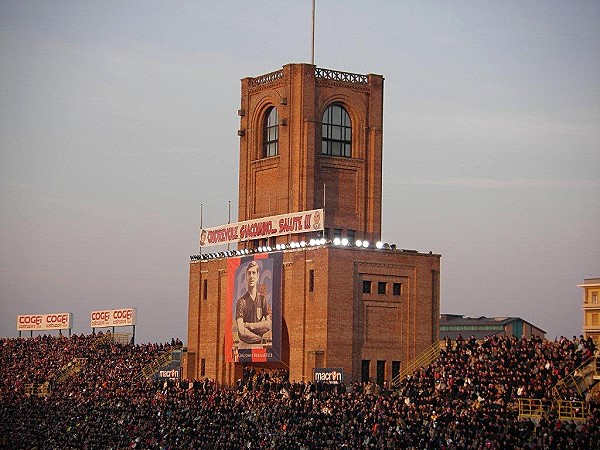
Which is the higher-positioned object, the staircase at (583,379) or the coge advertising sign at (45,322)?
the coge advertising sign at (45,322)

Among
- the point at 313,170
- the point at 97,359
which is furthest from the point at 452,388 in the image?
the point at 97,359

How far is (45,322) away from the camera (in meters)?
135

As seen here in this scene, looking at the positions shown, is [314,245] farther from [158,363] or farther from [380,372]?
[158,363]

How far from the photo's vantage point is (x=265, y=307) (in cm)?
8412

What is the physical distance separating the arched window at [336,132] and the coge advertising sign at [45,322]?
51577mm

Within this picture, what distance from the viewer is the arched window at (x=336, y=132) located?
89.0m

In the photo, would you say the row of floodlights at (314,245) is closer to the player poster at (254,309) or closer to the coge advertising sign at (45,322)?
the player poster at (254,309)

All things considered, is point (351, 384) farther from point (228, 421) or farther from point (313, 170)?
point (313, 170)

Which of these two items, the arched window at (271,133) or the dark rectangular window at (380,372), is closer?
the dark rectangular window at (380,372)

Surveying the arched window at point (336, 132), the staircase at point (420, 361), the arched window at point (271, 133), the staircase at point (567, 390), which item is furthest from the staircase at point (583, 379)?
the arched window at point (271, 133)

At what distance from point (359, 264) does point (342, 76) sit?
1474cm

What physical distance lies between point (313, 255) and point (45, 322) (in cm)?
6027

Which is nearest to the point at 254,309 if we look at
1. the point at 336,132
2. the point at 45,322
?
the point at 336,132

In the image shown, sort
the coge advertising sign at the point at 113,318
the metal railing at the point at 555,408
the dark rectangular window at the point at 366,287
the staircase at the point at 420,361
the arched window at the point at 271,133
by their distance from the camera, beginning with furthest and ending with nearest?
1. the coge advertising sign at the point at 113,318
2. the arched window at the point at 271,133
3. the dark rectangular window at the point at 366,287
4. the staircase at the point at 420,361
5. the metal railing at the point at 555,408
